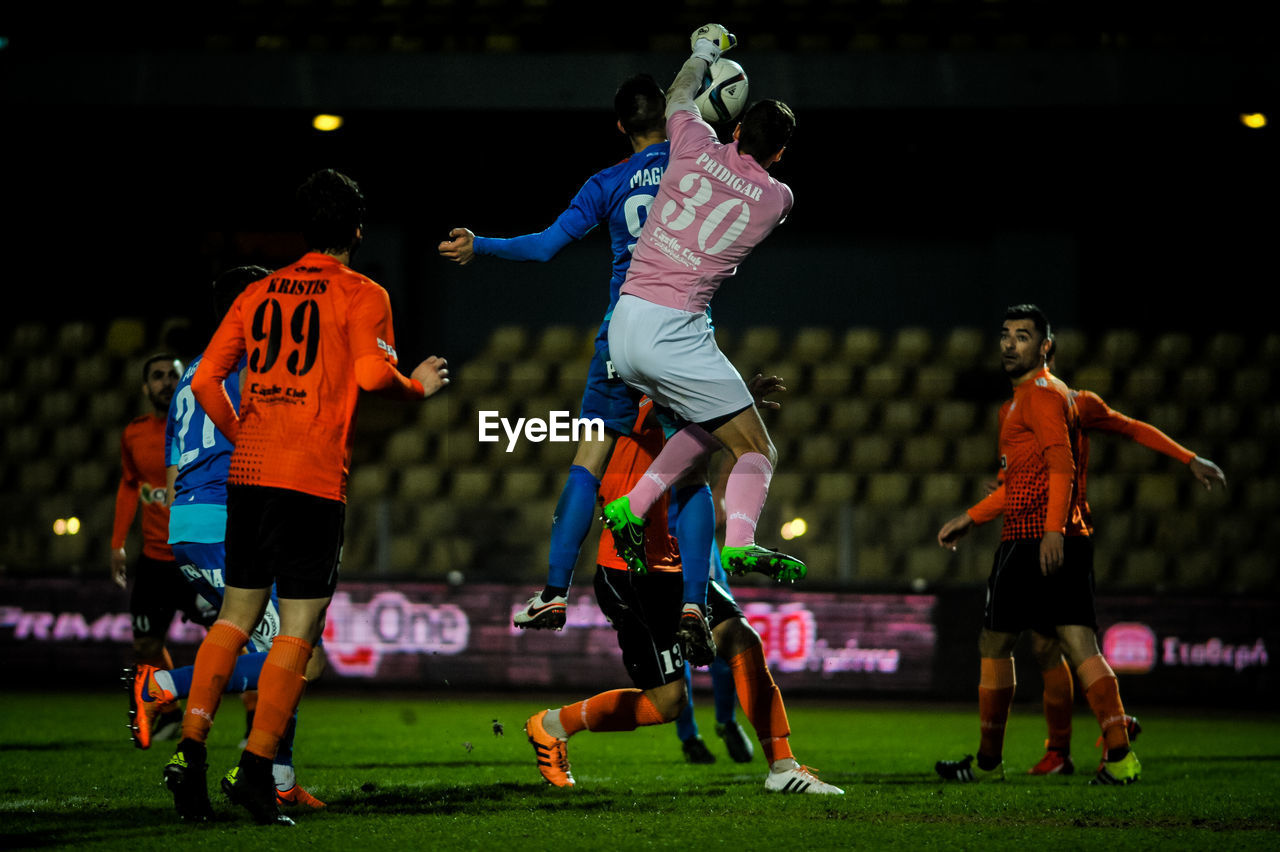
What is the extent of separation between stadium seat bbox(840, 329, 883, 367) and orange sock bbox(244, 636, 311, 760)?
9380 millimetres

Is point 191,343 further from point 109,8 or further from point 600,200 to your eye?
point 600,200

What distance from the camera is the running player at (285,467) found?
4.43 m

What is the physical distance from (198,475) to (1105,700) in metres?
3.97

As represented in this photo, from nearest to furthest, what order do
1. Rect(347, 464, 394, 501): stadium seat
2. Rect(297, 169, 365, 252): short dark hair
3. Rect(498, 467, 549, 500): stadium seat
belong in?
Rect(297, 169, 365, 252): short dark hair, Rect(498, 467, 549, 500): stadium seat, Rect(347, 464, 394, 501): stadium seat

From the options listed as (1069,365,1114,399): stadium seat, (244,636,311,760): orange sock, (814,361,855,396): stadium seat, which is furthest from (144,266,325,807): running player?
(1069,365,1114,399): stadium seat

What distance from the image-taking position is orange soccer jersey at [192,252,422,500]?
4.45 metres

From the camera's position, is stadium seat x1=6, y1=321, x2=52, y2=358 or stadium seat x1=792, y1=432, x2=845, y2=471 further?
stadium seat x1=6, y1=321, x2=52, y2=358

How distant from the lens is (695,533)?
5363 millimetres

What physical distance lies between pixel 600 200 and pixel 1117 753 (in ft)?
10.7

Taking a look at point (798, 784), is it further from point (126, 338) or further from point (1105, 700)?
point (126, 338)

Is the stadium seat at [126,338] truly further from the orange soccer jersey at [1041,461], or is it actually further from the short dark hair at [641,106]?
the orange soccer jersey at [1041,461]

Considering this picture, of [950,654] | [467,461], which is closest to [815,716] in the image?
[950,654]

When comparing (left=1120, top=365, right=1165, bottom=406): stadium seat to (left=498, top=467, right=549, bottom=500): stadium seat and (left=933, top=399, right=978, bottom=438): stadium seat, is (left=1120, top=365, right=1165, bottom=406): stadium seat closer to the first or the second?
(left=933, top=399, right=978, bottom=438): stadium seat

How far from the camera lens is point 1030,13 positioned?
1354 centimetres
